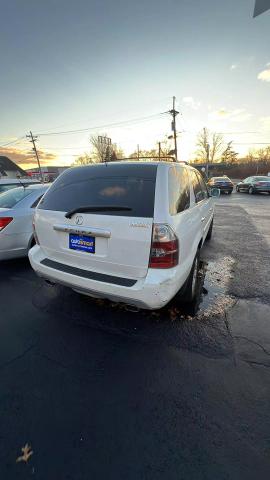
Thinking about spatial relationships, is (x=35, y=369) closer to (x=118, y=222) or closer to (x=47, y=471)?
(x=47, y=471)

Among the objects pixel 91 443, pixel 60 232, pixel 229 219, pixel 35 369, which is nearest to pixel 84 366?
pixel 35 369

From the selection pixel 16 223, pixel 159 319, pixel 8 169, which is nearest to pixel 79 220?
pixel 159 319

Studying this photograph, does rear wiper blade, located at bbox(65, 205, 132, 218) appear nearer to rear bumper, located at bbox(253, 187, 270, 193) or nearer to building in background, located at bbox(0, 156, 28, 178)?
rear bumper, located at bbox(253, 187, 270, 193)

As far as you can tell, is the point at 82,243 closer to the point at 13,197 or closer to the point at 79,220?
the point at 79,220

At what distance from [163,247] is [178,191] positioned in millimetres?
827

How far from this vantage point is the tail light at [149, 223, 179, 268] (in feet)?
7.40

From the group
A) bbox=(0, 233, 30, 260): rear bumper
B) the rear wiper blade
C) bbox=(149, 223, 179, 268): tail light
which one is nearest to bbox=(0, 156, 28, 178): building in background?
bbox=(0, 233, 30, 260): rear bumper

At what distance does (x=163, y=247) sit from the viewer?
7.49 ft

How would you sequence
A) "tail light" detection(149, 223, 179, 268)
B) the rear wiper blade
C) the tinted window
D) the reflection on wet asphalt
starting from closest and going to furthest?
"tail light" detection(149, 223, 179, 268) → the rear wiper blade → the tinted window → the reflection on wet asphalt

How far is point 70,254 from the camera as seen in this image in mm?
2764

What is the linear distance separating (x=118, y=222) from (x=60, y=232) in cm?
82

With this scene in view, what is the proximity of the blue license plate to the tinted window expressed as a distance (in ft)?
2.86

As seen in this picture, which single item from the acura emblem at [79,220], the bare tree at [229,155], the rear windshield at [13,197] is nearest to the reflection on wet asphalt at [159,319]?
the acura emblem at [79,220]

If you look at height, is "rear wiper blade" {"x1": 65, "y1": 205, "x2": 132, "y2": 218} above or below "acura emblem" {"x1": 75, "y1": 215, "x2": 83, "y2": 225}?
above
